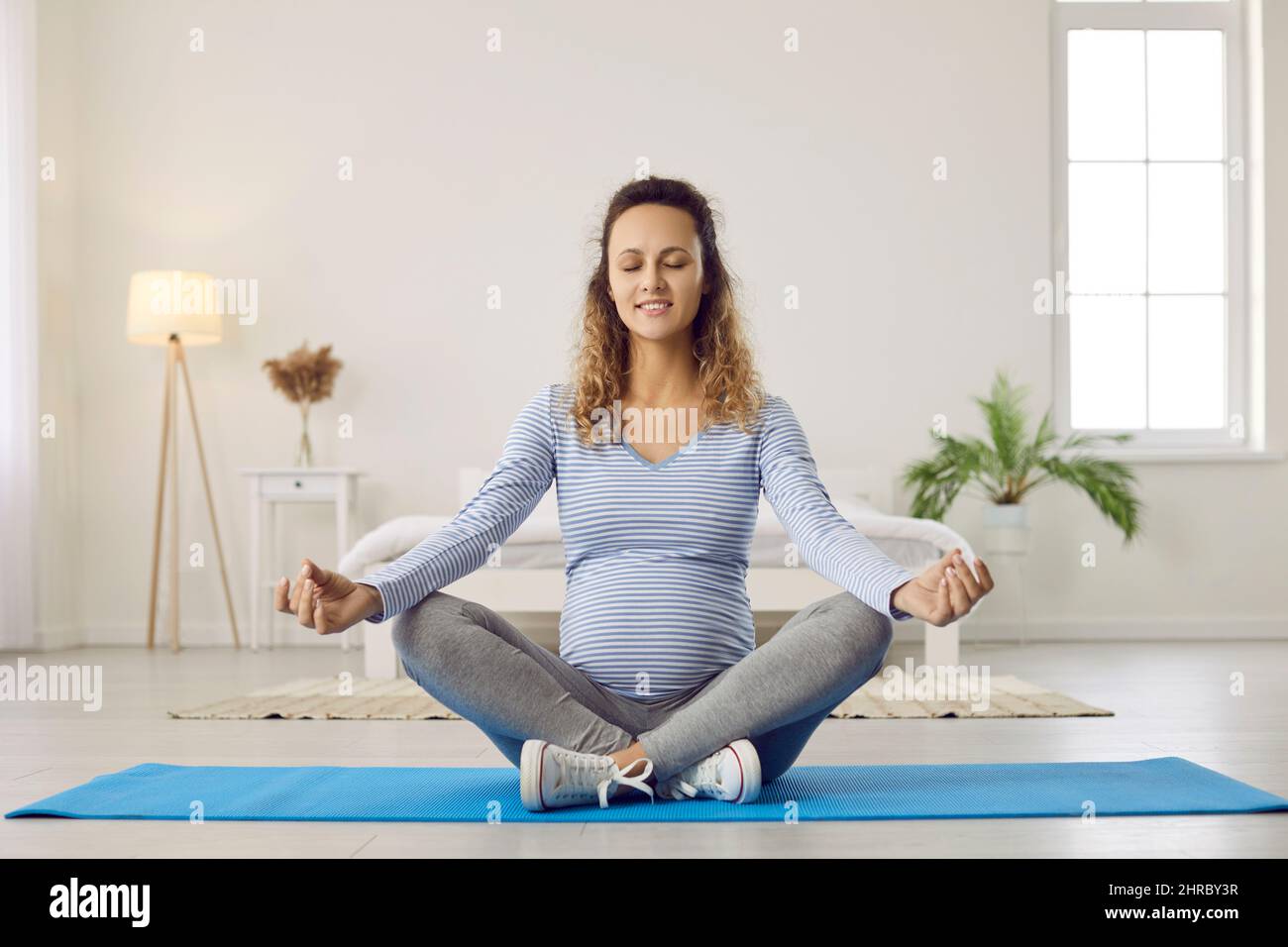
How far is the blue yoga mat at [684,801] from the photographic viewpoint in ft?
5.21

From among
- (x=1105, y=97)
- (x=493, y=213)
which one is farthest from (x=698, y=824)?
(x=1105, y=97)

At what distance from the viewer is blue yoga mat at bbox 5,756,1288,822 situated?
5.21ft

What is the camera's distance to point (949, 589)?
1363 millimetres

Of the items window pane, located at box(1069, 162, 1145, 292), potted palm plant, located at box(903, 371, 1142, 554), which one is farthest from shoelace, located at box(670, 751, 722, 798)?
window pane, located at box(1069, 162, 1145, 292)

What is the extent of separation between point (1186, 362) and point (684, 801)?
→ 4.15 metres

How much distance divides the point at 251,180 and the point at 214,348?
2.25 ft

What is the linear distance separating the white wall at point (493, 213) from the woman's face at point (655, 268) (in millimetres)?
3227

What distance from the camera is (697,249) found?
1.79 meters

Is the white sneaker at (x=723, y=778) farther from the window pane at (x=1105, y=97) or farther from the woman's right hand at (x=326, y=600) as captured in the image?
the window pane at (x=1105, y=97)

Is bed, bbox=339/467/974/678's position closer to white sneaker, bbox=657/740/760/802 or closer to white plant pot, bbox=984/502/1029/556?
white plant pot, bbox=984/502/1029/556

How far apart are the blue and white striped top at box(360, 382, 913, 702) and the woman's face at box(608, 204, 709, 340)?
17cm

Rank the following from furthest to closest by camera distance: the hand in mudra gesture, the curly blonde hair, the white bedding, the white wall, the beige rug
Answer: the white wall → the white bedding → the beige rug → the curly blonde hair → the hand in mudra gesture

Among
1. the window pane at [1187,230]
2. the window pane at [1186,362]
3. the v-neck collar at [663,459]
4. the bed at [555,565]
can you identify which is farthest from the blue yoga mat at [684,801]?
the window pane at [1187,230]

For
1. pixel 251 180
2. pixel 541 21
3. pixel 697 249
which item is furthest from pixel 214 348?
pixel 697 249
